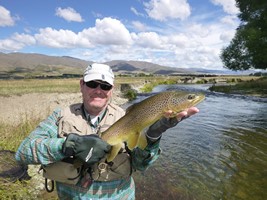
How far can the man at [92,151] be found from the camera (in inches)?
133

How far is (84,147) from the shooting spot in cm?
327

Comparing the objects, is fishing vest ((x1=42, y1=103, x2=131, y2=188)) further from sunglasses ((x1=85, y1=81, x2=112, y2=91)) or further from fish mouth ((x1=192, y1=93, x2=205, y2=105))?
fish mouth ((x1=192, y1=93, x2=205, y2=105))

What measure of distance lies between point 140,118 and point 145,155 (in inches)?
18.4

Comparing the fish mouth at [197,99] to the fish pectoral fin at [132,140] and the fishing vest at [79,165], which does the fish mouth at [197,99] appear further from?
the fishing vest at [79,165]

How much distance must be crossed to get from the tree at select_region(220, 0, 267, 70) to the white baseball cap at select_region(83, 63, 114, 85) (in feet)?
129

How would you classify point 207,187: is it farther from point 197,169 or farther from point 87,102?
point 87,102

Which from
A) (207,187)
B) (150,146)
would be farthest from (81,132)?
(207,187)

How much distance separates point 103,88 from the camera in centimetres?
374

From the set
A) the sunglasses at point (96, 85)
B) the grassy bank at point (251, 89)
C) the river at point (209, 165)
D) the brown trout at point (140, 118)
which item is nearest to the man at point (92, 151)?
the sunglasses at point (96, 85)

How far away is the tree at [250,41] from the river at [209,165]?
2369 centimetres

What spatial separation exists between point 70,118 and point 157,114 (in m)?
1.11

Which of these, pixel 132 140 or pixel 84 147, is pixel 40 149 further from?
pixel 132 140

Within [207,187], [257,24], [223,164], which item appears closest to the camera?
[207,187]

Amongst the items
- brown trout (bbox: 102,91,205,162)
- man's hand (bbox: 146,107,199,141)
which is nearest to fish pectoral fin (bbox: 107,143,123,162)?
brown trout (bbox: 102,91,205,162)
